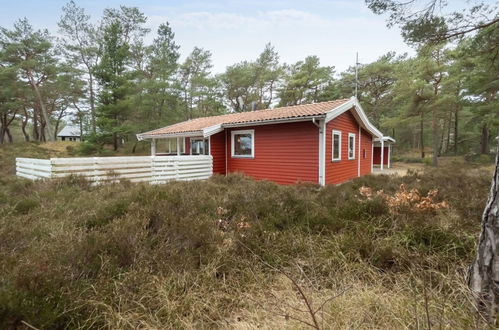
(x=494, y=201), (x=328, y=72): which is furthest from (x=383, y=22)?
(x=328, y=72)

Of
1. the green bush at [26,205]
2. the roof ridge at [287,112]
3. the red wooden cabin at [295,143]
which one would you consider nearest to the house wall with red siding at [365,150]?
the red wooden cabin at [295,143]

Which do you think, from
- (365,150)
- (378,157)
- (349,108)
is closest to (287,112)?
(349,108)

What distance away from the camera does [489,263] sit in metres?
1.59

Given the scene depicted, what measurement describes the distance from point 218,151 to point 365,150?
7999mm

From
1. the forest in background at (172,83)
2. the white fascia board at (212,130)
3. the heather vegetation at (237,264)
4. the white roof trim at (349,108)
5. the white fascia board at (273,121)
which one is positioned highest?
the forest in background at (172,83)

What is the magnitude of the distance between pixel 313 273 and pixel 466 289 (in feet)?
3.83

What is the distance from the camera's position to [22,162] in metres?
8.48

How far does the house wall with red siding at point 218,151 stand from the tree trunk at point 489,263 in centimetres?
958

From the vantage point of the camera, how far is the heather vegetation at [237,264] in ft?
5.61

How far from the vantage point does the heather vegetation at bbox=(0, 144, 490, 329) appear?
1.71 meters

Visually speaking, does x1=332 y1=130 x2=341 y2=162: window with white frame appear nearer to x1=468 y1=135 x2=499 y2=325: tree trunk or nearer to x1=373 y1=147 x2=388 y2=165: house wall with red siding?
x1=468 y1=135 x2=499 y2=325: tree trunk

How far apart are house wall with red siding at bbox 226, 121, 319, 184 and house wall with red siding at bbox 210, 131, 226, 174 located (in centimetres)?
116

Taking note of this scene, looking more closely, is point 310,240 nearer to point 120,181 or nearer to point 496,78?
point 120,181

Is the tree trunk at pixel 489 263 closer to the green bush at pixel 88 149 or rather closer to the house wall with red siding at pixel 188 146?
the house wall with red siding at pixel 188 146
